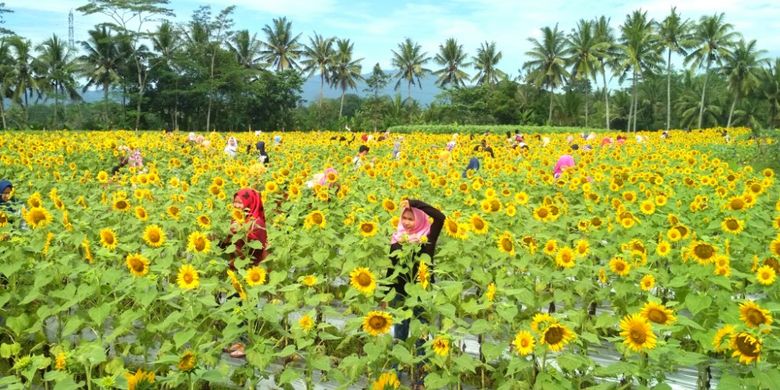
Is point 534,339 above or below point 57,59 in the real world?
below

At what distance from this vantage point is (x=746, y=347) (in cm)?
199

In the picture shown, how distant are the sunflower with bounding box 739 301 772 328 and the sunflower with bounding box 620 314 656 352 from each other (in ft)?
1.10

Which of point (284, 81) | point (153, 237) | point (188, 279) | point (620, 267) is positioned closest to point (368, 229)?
point (188, 279)

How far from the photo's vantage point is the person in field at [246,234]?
3.86m

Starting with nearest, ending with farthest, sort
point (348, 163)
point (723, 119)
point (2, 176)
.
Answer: point (2, 176), point (348, 163), point (723, 119)

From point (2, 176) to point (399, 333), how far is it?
771 centimetres

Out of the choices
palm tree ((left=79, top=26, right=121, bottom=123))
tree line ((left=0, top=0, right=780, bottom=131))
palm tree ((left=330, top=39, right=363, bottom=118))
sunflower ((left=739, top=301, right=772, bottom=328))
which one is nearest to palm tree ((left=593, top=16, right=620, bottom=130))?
tree line ((left=0, top=0, right=780, bottom=131))

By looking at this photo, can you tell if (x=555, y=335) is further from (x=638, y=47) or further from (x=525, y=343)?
(x=638, y=47)

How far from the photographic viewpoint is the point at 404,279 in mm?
3641

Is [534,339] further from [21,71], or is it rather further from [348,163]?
[21,71]

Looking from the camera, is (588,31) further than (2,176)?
Yes

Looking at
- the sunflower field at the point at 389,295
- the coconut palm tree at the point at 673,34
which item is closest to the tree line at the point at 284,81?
the coconut palm tree at the point at 673,34

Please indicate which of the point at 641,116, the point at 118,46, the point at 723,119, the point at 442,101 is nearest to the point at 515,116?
the point at 442,101

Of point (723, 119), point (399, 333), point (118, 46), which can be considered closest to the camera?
point (399, 333)
